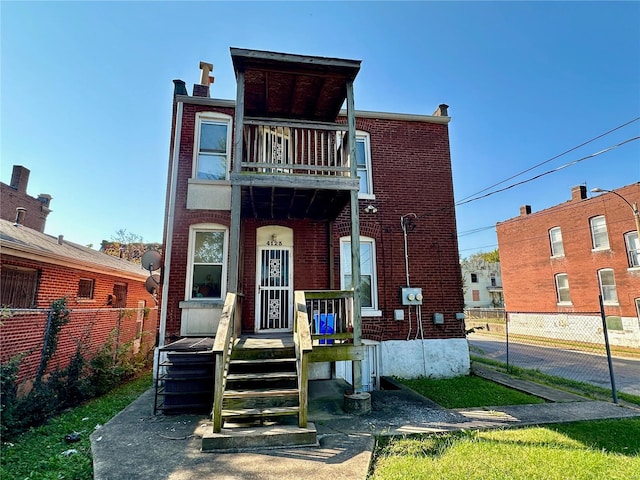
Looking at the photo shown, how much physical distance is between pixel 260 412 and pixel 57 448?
260 centimetres

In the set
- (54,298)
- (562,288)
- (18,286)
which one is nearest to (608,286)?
(562,288)

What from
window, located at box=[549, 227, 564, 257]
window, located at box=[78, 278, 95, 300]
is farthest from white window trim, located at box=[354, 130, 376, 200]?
window, located at box=[549, 227, 564, 257]

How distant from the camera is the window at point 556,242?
69.9ft

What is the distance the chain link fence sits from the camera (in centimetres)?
1056

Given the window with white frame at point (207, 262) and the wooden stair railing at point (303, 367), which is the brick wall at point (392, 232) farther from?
the wooden stair railing at point (303, 367)

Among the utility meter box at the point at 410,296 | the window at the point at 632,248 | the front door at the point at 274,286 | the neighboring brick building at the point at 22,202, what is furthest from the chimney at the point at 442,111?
the neighboring brick building at the point at 22,202

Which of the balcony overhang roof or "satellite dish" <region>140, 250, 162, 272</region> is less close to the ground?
the balcony overhang roof

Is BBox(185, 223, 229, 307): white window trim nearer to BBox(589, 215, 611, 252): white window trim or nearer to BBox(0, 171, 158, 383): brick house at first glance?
BBox(0, 171, 158, 383): brick house

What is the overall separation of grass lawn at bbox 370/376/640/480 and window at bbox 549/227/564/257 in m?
19.1

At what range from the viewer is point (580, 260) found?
19859mm

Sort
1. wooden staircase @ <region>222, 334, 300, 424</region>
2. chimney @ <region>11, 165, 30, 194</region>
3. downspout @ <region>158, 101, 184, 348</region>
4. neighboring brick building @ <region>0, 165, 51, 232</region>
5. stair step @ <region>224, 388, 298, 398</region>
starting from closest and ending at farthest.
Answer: wooden staircase @ <region>222, 334, 300, 424</region> → stair step @ <region>224, 388, 298, 398</region> → downspout @ <region>158, 101, 184, 348</region> → neighboring brick building @ <region>0, 165, 51, 232</region> → chimney @ <region>11, 165, 30, 194</region>

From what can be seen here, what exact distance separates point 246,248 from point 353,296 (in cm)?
339

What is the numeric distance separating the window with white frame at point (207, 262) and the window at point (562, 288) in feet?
72.0

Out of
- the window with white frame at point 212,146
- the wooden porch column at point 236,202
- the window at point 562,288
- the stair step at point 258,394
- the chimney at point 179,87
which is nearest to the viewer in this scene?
the stair step at point 258,394
